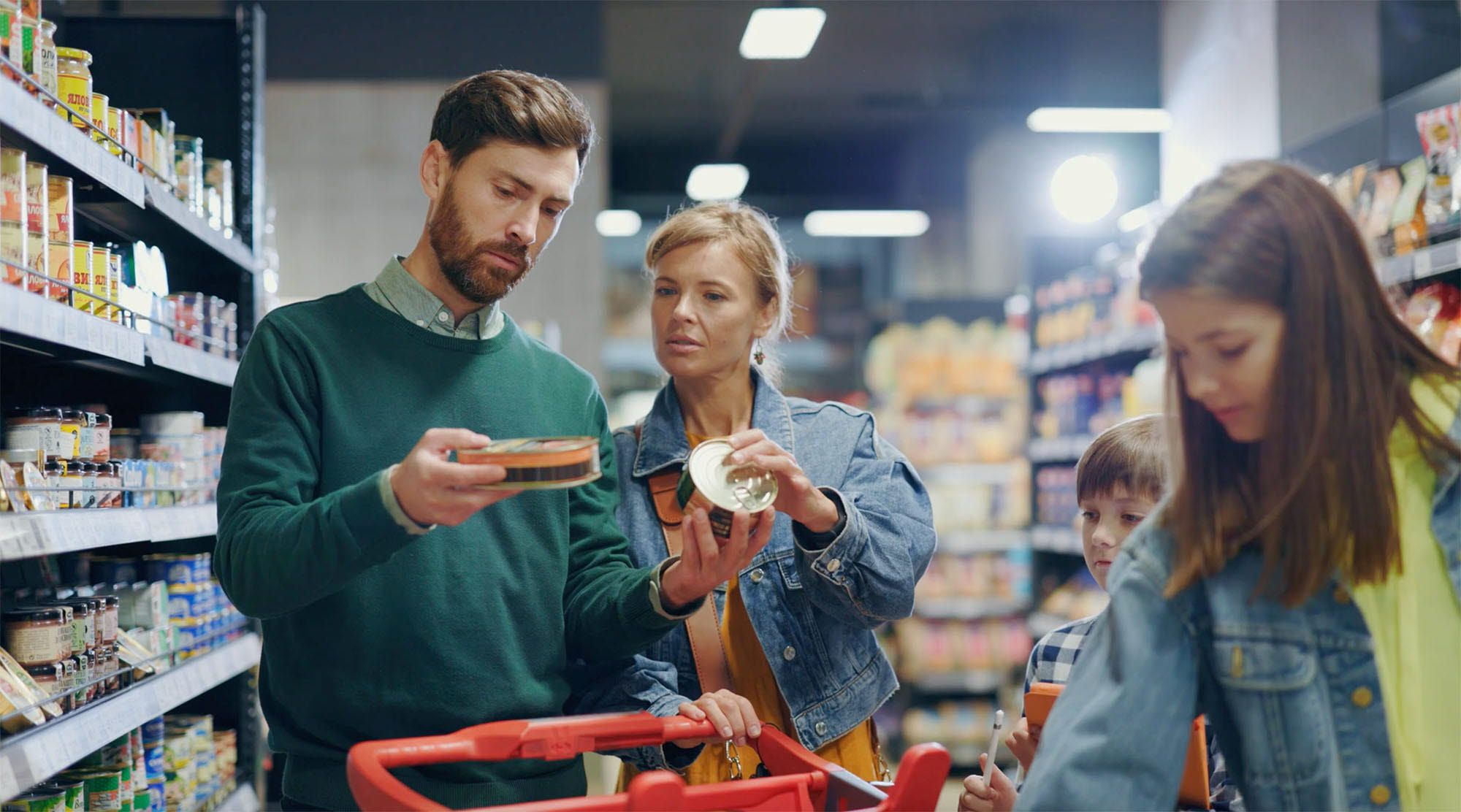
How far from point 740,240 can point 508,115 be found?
2.02 feet

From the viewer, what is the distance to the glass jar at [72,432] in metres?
2.12

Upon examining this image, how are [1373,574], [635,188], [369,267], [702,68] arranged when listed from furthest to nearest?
[635,188] → [702,68] → [369,267] → [1373,574]

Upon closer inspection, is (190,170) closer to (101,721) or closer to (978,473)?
(101,721)

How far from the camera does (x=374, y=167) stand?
21.6ft

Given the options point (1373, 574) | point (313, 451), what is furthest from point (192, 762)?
point (1373, 574)

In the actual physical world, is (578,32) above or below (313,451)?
above

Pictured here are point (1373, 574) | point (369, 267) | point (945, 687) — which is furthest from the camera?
point (945, 687)

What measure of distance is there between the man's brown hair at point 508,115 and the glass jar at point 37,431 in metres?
0.86

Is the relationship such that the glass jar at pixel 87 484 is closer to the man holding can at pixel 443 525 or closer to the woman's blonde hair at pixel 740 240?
the man holding can at pixel 443 525

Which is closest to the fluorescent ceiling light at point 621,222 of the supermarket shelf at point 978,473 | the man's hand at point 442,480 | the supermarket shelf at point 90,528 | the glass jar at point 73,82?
the supermarket shelf at point 978,473

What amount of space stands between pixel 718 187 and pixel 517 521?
32.4 ft

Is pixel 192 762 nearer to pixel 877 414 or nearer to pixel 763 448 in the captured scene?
pixel 763 448

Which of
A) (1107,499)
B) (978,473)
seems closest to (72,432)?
(1107,499)

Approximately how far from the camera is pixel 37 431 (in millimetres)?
2066
